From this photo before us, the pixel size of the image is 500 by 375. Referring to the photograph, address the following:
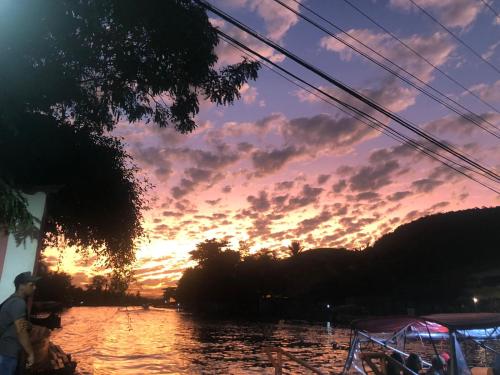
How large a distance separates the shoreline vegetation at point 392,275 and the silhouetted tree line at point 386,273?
0.16 meters

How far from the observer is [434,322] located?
38.8 ft

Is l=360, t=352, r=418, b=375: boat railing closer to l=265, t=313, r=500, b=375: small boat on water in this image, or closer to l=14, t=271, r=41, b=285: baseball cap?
l=265, t=313, r=500, b=375: small boat on water

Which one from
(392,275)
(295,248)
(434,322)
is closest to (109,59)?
(434,322)

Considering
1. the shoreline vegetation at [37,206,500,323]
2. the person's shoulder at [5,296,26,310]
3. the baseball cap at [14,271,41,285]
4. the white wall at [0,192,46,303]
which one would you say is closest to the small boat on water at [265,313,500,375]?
the white wall at [0,192,46,303]

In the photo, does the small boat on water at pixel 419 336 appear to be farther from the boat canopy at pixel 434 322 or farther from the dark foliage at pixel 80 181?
the dark foliage at pixel 80 181

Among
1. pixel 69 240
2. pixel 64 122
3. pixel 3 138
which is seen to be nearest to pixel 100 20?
pixel 3 138

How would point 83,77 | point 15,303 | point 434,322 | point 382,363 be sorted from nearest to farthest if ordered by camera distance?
point 15,303 < point 83,77 < point 434,322 < point 382,363

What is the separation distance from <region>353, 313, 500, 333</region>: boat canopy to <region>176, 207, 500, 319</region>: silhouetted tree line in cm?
5713

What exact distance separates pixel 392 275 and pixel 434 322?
70986 millimetres

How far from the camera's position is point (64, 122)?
1220cm

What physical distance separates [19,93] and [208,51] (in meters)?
4.34

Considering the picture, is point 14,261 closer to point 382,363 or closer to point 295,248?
point 382,363

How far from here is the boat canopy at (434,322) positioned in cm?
1134

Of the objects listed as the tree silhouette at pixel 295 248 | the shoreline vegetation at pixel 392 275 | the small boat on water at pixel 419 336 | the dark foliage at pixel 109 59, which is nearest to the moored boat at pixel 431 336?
the small boat on water at pixel 419 336
